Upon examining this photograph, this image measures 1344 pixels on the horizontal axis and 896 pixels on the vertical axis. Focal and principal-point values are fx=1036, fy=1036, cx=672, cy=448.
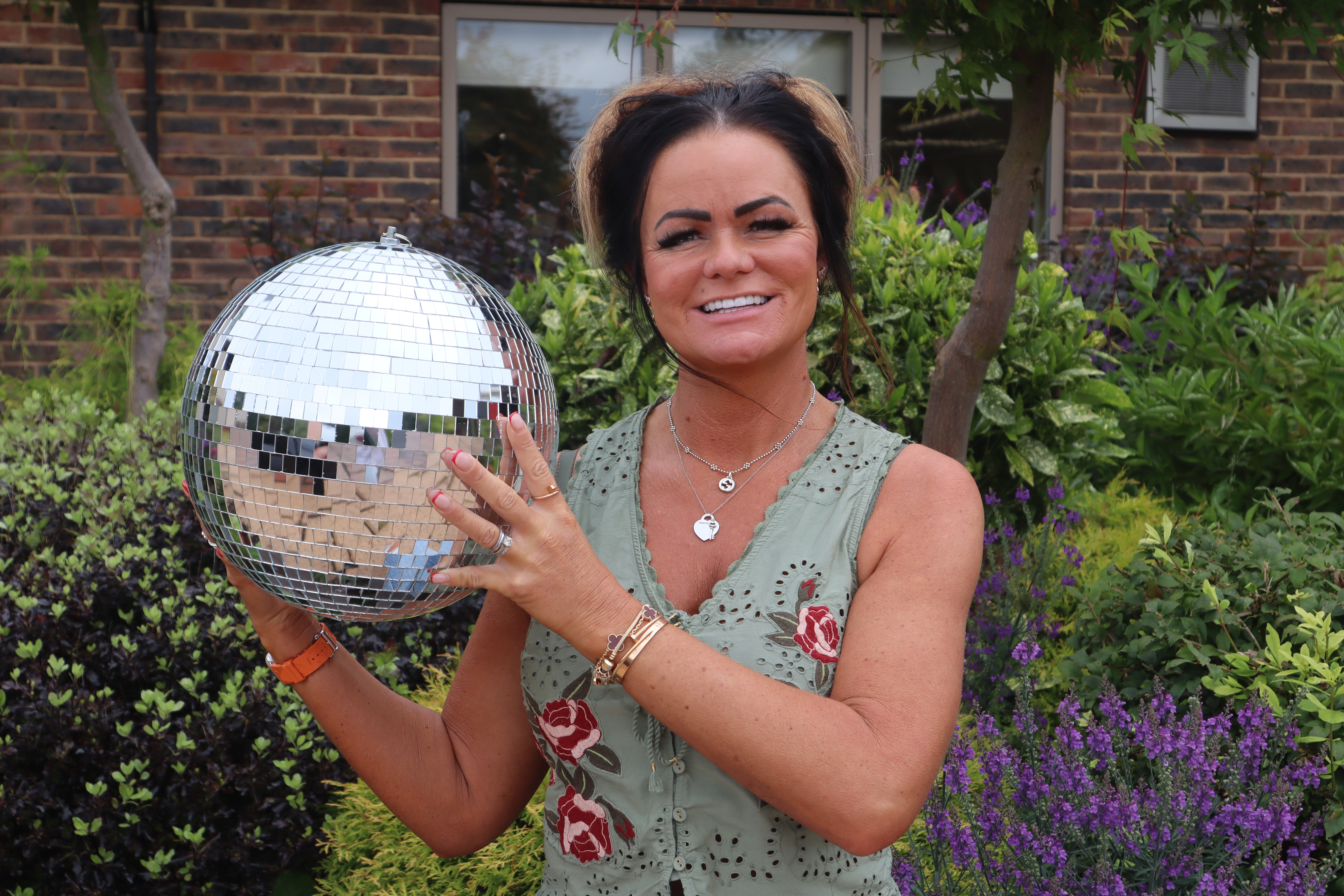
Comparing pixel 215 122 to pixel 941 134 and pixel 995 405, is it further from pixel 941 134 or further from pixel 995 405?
pixel 995 405

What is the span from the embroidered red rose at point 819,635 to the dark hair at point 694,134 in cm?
44

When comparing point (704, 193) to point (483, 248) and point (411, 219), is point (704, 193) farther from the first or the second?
point (411, 219)

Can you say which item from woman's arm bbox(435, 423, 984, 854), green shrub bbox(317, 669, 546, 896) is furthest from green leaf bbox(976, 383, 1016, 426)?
woman's arm bbox(435, 423, 984, 854)

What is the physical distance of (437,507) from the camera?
1154 millimetres

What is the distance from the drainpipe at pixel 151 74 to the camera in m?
5.85

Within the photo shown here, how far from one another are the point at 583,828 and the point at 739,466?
63 centimetres

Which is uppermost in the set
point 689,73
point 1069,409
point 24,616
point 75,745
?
point 689,73

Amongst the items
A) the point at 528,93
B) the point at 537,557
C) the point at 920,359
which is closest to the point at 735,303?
the point at 537,557

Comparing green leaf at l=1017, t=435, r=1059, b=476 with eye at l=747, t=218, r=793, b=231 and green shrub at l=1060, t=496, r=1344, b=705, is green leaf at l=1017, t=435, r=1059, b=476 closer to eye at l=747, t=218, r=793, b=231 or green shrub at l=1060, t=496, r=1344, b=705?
green shrub at l=1060, t=496, r=1344, b=705

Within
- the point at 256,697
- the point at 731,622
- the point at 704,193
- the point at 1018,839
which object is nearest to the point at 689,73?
the point at 704,193

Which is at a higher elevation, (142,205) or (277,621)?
(142,205)

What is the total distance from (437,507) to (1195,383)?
3886 mm

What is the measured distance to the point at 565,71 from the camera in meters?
6.45

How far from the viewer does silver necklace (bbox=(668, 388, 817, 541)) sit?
1.70 meters
